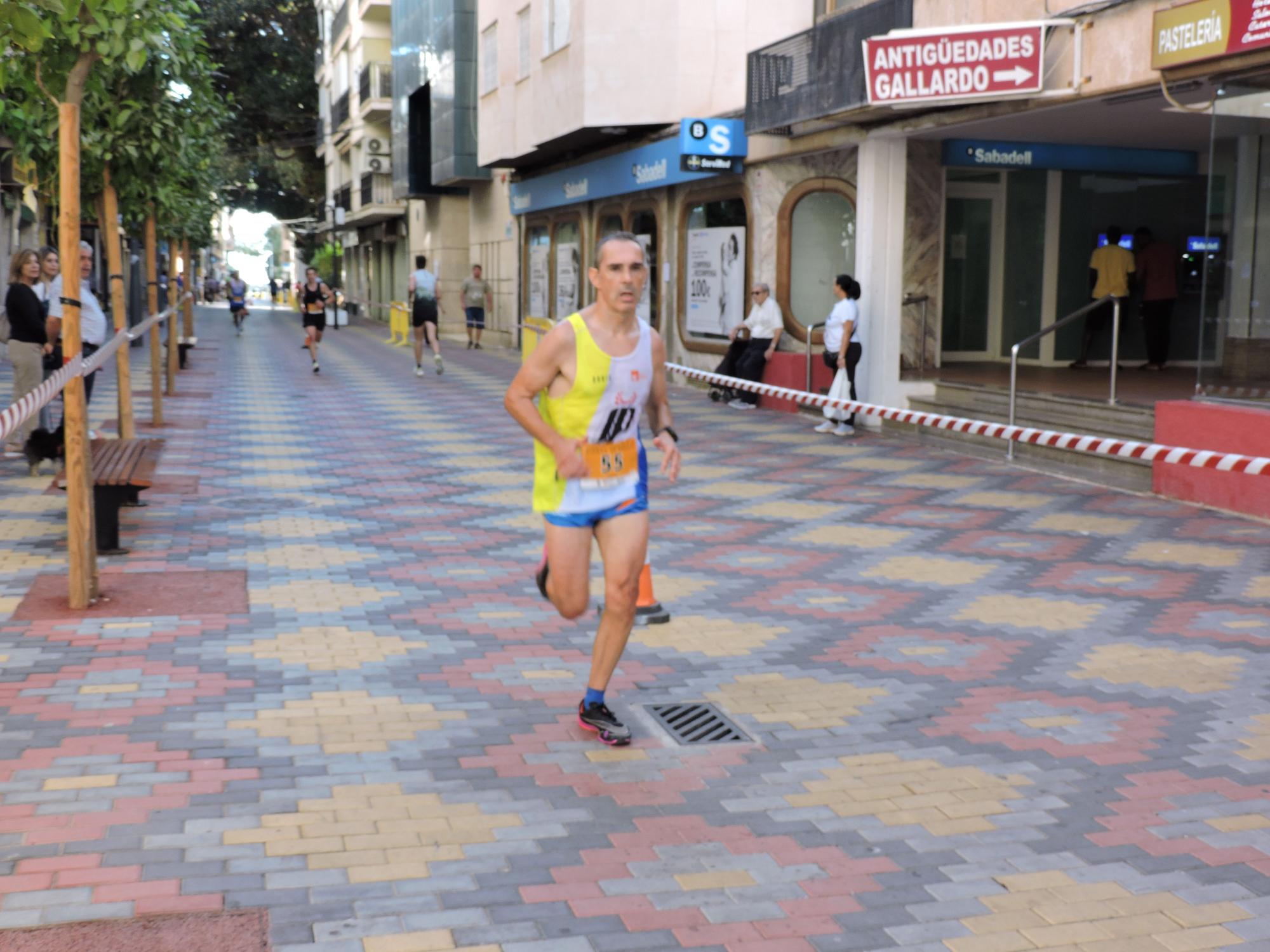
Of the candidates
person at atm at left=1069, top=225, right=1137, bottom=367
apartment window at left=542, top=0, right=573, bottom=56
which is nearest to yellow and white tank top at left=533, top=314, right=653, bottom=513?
person at atm at left=1069, top=225, right=1137, bottom=367

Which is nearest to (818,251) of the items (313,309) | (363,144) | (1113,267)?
(1113,267)

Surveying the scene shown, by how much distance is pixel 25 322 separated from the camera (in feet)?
36.3

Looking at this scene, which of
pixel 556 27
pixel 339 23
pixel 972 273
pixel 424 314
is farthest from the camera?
pixel 339 23

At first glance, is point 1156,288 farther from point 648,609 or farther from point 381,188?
point 381,188

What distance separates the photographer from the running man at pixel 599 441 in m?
4.90

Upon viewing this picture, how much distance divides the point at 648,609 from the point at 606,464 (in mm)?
2080

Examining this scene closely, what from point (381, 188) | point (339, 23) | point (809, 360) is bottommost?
point (809, 360)

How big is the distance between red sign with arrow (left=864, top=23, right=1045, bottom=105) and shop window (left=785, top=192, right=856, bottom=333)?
147 inches

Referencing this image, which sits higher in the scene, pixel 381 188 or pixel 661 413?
pixel 381 188

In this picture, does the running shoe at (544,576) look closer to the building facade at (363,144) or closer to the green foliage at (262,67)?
the green foliage at (262,67)

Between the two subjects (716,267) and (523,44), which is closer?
(716,267)

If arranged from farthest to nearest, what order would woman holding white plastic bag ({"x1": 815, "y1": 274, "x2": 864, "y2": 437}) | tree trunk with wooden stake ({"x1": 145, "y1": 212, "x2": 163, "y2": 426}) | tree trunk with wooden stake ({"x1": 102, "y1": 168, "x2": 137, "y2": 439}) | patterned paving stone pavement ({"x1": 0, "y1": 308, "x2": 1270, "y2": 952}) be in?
woman holding white plastic bag ({"x1": 815, "y1": 274, "x2": 864, "y2": 437}), tree trunk with wooden stake ({"x1": 145, "y1": 212, "x2": 163, "y2": 426}), tree trunk with wooden stake ({"x1": 102, "y1": 168, "x2": 137, "y2": 439}), patterned paving stone pavement ({"x1": 0, "y1": 308, "x2": 1270, "y2": 952})

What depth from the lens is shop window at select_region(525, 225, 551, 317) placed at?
3003 centimetres

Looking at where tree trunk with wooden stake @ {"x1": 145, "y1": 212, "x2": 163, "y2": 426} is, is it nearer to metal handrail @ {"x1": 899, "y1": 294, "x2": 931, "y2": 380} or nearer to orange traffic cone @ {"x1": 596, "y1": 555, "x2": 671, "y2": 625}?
metal handrail @ {"x1": 899, "y1": 294, "x2": 931, "y2": 380}
